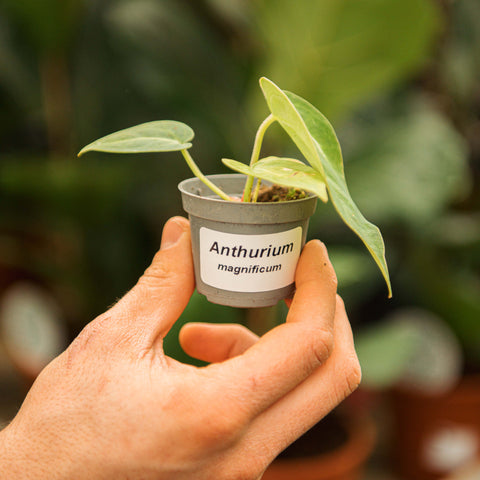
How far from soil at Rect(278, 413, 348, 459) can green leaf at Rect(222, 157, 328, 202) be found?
75 cm

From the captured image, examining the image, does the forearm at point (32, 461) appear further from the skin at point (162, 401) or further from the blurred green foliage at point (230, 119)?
the blurred green foliage at point (230, 119)

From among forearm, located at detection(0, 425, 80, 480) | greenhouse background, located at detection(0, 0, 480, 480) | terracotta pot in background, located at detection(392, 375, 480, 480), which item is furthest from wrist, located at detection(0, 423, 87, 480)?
terracotta pot in background, located at detection(392, 375, 480, 480)

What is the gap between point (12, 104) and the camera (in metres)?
1.67

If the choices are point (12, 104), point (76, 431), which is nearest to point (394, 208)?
point (76, 431)

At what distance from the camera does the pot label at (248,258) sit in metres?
0.54

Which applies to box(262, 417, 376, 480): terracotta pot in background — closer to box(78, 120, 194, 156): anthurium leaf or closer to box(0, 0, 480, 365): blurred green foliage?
box(0, 0, 480, 365): blurred green foliage

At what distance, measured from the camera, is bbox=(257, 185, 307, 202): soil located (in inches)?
22.5

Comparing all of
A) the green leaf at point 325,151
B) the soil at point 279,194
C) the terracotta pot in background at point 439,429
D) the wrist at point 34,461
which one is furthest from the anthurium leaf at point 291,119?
the terracotta pot in background at point 439,429

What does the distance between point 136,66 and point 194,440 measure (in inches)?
40.7

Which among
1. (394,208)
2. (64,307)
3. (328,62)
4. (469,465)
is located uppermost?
(328,62)

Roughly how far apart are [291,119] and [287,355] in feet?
0.69

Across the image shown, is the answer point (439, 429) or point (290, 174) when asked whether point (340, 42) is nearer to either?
point (290, 174)

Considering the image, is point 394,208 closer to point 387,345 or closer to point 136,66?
point 387,345

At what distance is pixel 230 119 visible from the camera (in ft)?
4.16
